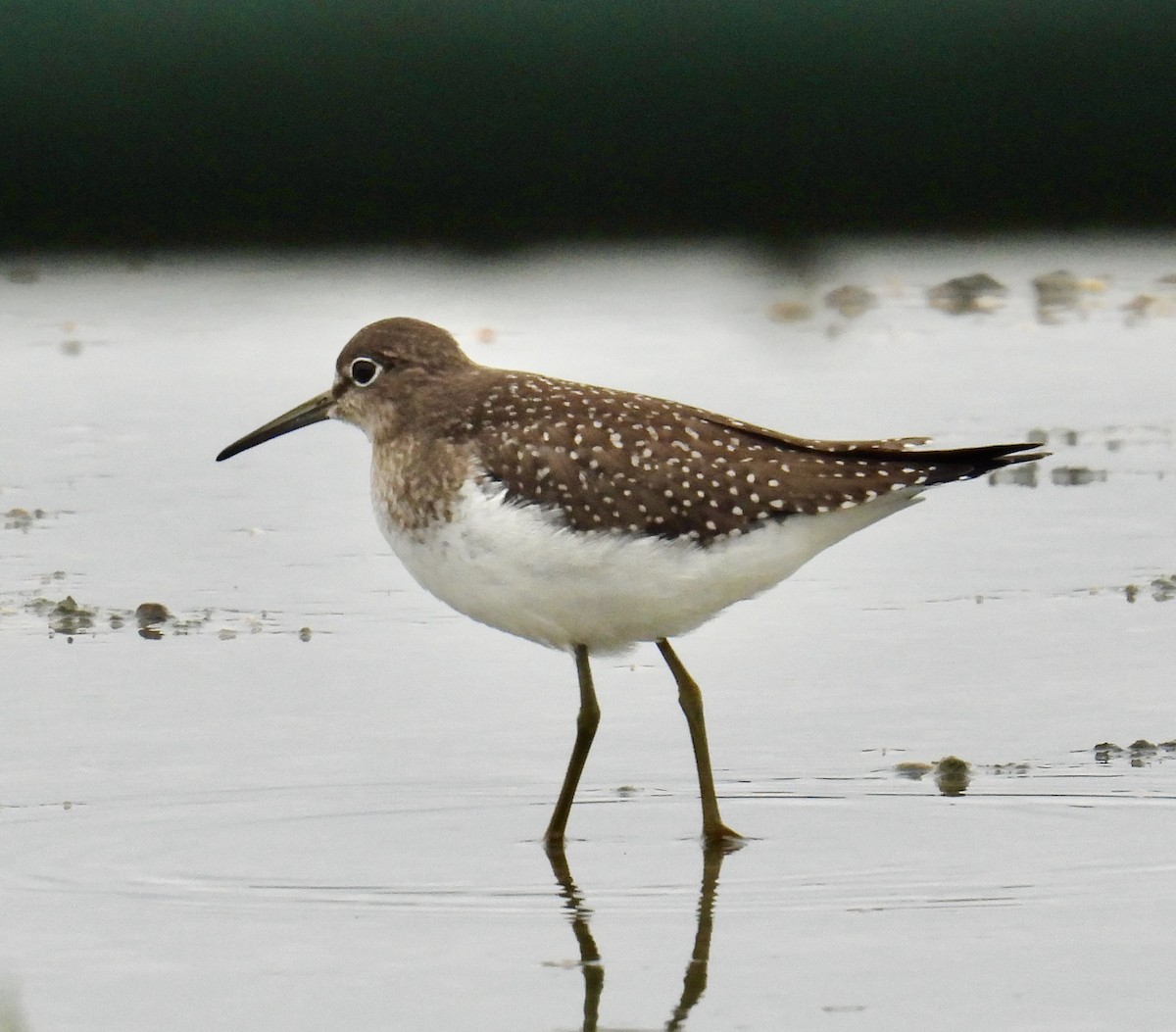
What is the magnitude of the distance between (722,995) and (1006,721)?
7.99 feet

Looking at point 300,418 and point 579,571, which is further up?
point 300,418

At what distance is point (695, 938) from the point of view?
5.34m

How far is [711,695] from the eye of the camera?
7.52 m

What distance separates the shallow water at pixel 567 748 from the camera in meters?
5.07

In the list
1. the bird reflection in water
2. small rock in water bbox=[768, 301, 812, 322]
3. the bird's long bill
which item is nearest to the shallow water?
the bird reflection in water

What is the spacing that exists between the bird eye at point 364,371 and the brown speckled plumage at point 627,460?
0.22 metres

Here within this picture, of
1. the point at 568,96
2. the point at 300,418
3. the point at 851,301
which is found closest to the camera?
the point at 300,418

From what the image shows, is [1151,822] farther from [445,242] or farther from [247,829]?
[445,242]

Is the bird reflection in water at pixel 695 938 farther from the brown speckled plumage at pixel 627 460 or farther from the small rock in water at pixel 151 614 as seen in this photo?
the small rock in water at pixel 151 614

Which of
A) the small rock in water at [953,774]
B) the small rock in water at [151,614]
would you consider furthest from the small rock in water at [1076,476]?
the small rock in water at [151,614]

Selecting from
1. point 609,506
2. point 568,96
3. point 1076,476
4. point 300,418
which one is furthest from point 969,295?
point 609,506

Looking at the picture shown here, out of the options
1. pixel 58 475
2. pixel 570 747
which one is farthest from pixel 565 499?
pixel 58 475

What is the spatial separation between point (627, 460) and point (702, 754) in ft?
2.69

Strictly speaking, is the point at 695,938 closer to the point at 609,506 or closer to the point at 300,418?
the point at 609,506
